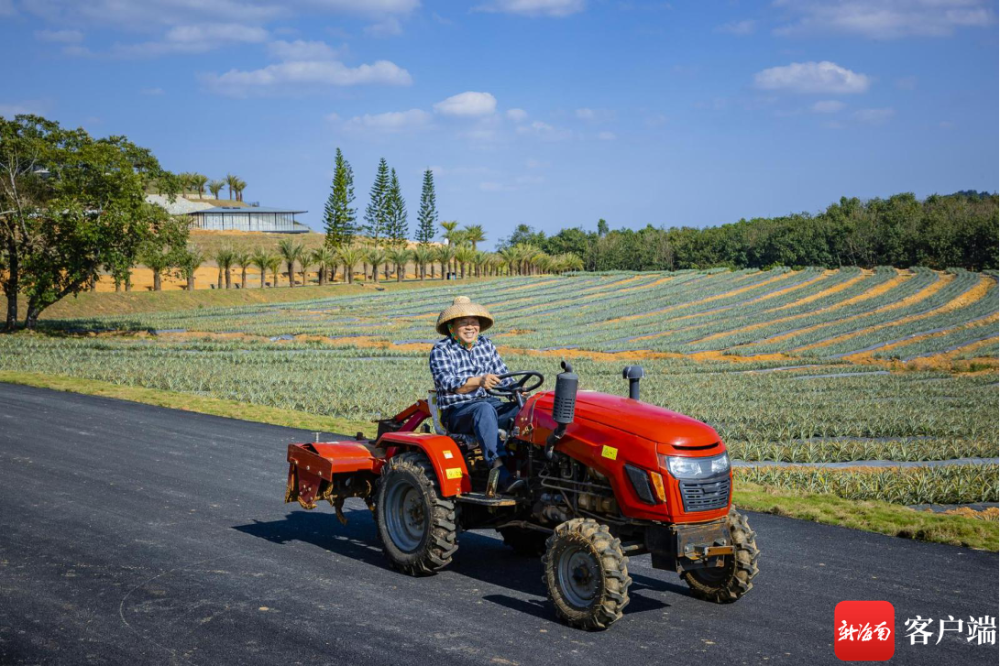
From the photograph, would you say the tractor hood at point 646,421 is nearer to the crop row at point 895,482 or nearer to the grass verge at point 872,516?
the grass verge at point 872,516

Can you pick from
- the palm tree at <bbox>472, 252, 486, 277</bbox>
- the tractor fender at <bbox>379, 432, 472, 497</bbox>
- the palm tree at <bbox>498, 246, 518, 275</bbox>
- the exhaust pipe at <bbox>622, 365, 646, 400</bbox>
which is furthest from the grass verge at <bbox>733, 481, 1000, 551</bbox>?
the palm tree at <bbox>498, 246, 518, 275</bbox>

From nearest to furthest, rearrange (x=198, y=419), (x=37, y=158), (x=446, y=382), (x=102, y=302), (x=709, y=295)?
1. (x=446, y=382)
2. (x=198, y=419)
3. (x=37, y=158)
4. (x=102, y=302)
5. (x=709, y=295)

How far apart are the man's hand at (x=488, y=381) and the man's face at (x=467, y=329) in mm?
708

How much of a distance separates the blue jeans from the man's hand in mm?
142

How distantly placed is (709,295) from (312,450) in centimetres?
6707

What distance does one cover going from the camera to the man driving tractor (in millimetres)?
7043

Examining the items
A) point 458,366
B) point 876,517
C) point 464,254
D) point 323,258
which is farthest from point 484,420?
point 464,254

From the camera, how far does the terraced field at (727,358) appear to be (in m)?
14.9

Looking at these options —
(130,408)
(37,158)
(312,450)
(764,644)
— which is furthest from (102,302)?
(764,644)

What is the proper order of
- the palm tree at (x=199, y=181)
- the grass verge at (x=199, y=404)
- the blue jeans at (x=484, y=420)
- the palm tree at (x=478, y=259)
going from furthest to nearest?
1. the palm tree at (x=199, y=181)
2. the palm tree at (x=478, y=259)
3. the grass verge at (x=199, y=404)
4. the blue jeans at (x=484, y=420)

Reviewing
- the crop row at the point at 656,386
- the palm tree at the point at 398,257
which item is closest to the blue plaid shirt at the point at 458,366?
the crop row at the point at 656,386

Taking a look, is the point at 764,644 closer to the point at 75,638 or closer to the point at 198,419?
the point at 75,638

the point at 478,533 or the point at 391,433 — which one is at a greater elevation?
the point at 391,433

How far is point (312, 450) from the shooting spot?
823 cm
